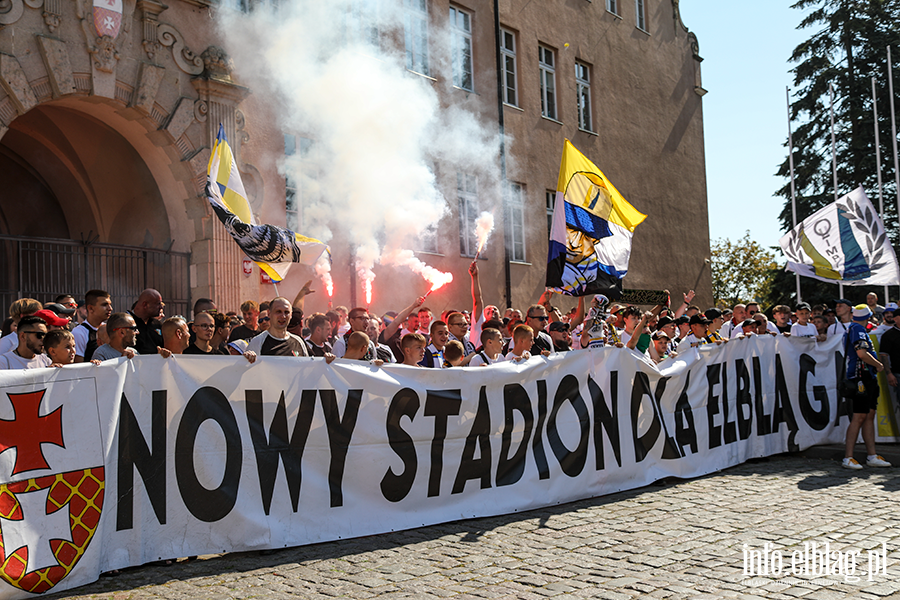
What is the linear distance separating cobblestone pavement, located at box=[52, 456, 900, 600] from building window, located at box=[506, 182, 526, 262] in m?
12.2

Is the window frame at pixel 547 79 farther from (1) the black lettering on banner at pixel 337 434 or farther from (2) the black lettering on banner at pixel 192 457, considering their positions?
(2) the black lettering on banner at pixel 192 457

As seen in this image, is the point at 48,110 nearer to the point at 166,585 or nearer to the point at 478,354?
the point at 478,354

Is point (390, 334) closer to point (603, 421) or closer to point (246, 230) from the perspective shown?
point (246, 230)

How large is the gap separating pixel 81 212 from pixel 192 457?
11.1 m

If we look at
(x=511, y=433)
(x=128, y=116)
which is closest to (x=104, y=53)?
(x=128, y=116)

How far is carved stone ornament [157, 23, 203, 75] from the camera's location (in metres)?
12.1

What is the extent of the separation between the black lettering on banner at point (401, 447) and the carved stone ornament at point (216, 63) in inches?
312

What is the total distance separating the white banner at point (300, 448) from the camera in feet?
16.0

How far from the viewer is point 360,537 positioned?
6.08 m

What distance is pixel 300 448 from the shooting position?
235 inches

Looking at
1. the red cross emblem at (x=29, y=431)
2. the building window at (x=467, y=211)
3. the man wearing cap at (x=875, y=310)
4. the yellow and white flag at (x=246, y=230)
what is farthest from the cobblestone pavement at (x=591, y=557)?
the building window at (x=467, y=211)

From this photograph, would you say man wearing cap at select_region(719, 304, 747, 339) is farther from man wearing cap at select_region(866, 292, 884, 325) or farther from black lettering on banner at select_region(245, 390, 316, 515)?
black lettering on banner at select_region(245, 390, 316, 515)

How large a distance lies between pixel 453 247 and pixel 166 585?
12929 mm

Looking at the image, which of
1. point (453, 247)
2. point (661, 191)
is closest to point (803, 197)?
point (661, 191)
